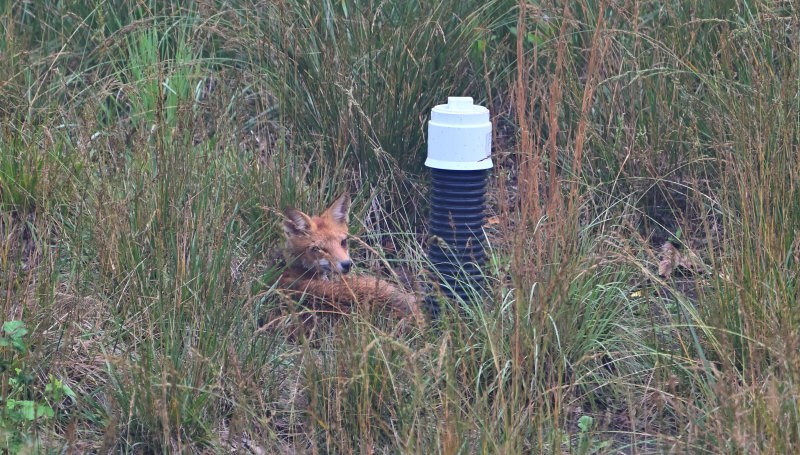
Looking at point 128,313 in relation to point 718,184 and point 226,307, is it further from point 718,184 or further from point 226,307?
point 718,184

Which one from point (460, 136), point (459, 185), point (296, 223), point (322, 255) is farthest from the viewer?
point (322, 255)

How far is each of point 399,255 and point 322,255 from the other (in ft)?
1.20

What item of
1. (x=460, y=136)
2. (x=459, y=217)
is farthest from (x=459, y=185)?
(x=460, y=136)

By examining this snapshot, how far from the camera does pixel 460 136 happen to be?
12.7 feet

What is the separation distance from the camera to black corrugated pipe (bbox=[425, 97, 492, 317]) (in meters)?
3.88

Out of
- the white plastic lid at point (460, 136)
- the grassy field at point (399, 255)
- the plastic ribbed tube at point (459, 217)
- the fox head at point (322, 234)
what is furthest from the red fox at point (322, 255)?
the white plastic lid at point (460, 136)

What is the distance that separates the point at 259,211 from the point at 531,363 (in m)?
1.81

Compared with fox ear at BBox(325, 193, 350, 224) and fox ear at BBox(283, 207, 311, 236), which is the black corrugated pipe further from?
fox ear at BBox(283, 207, 311, 236)

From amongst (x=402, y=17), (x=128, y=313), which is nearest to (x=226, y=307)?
(x=128, y=313)

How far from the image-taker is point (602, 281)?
11.7ft

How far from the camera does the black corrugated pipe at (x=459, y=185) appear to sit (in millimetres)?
3881

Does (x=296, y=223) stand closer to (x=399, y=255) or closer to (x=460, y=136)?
(x=399, y=255)

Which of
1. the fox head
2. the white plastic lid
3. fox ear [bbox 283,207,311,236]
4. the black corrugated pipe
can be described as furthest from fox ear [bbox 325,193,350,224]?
the white plastic lid

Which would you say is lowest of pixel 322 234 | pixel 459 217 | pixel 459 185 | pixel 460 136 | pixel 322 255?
pixel 322 255
